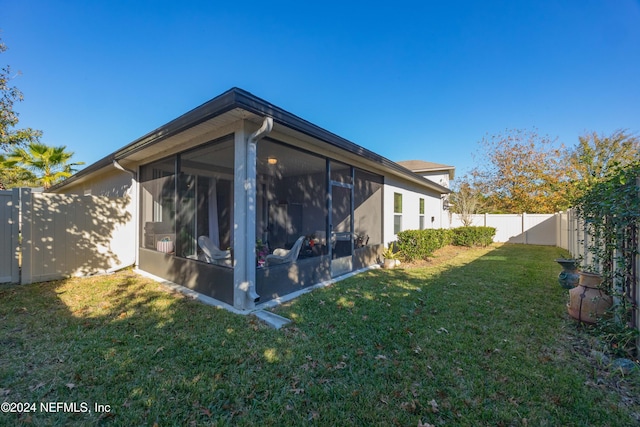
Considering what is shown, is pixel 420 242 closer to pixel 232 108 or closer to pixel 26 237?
pixel 232 108

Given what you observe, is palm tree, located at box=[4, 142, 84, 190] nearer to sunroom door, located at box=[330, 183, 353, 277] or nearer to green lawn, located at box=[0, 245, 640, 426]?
green lawn, located at box=[0, 245, 640, 426]

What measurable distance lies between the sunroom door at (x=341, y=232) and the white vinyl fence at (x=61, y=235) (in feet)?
17.5

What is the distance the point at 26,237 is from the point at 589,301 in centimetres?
989

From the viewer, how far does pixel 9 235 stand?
227 inches

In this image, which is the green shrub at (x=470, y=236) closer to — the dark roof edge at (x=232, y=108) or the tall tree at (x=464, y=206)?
the tall tree at (x=464, y=206)

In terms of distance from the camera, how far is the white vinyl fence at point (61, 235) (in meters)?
5.65

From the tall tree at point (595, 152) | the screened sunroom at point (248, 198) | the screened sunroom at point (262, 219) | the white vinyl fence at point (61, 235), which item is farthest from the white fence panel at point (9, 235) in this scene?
the tall tree at point (595, 152)

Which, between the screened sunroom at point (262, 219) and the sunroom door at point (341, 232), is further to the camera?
the sunroom door at point (341, 232)

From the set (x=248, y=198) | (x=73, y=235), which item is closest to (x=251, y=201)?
(x=248, y=198)

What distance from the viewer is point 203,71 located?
916 centimetres

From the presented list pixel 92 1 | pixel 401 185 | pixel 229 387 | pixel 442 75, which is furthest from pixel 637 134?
pixel 92 1

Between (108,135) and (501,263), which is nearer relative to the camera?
(501,263)

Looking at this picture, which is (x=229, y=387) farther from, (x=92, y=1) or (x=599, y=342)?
(x=92, y=1)

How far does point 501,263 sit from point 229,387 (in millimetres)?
8931
